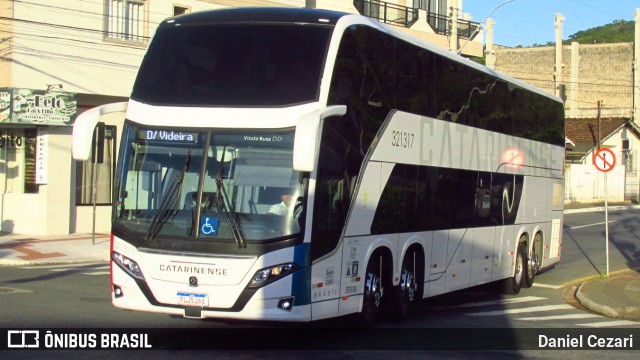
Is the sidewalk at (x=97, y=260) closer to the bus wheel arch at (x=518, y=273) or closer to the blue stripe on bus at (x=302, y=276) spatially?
the bus wheel arch at (x=518, y=273)

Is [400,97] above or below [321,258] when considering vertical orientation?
above

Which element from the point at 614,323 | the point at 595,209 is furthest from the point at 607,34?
the point at 614,323

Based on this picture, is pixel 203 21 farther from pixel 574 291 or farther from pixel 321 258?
pixel 574 291

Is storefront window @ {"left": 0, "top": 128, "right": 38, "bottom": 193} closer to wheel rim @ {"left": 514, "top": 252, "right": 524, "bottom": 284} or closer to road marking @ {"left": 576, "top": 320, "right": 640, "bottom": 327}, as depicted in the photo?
wheel rim @ {"left": 514, "top": 252, "right": 524, "bottom": 284}

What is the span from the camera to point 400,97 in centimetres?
1227

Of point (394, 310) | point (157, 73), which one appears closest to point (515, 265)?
point (394, 310)

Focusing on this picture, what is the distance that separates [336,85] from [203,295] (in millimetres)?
2931

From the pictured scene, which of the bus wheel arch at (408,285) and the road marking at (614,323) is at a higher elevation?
the bus wheel arch at (408,285)

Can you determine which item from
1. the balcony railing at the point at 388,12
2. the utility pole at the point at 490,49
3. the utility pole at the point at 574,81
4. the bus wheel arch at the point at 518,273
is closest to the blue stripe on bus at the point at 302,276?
the bus wheel arch at the point at 518,273

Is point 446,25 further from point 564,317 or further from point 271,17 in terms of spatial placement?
point 271,17

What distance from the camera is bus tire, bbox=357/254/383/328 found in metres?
11.4

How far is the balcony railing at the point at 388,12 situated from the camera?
35.2 metres

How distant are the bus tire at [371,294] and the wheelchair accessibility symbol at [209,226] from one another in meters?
2.60

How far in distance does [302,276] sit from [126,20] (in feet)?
64.7
